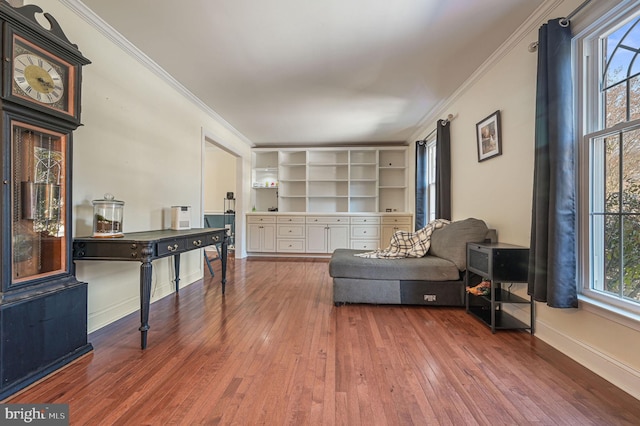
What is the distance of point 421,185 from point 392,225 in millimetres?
1164

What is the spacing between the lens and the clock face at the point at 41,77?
4.66 feet

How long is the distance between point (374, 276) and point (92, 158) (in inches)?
106

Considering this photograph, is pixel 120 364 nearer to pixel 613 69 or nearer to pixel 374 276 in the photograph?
pixel 374 276

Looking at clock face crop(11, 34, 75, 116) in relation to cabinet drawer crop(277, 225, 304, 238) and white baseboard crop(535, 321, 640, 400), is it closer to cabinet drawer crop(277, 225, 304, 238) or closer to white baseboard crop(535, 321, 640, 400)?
white baseboard crop(535, 321, 640, 400)

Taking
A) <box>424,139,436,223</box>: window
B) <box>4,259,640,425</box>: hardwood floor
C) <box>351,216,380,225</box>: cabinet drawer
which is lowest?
<box>4,259,640,425</box>: hardwood floor

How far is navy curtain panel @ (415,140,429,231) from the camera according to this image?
15.8 feet

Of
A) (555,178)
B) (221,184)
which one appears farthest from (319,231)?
(555,178)

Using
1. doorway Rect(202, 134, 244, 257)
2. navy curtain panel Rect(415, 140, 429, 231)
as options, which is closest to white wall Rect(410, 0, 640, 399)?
navy curtain panel Rect(415, 140, 429, 231)

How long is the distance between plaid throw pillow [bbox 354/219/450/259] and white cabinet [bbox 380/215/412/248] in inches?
89.8

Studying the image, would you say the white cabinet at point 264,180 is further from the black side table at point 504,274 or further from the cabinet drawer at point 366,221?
the black side table at point 504,274

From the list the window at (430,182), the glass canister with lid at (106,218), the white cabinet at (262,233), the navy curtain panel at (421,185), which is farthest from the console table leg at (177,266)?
the window at (430,182)

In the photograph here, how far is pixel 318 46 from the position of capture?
94.7 inches

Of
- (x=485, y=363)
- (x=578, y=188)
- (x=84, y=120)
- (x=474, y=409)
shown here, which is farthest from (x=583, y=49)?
(x=84, y=120)

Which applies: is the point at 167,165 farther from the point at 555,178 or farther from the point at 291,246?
the point at 555,178
